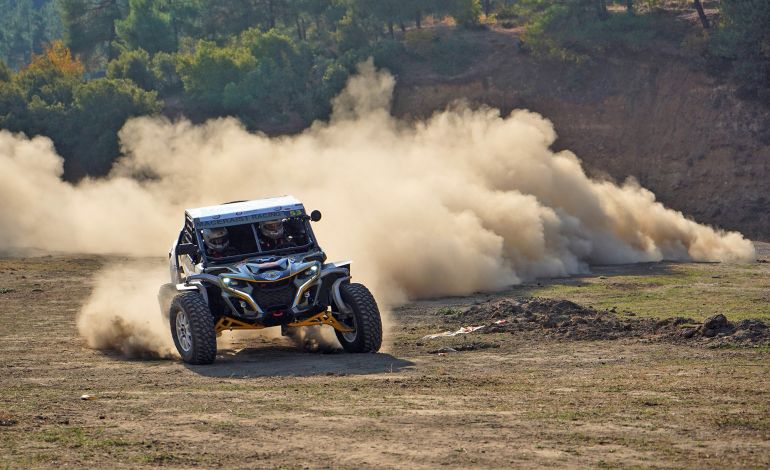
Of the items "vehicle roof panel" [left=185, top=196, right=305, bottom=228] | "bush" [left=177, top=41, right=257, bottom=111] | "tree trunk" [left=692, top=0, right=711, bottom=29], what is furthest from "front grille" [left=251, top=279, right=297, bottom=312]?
"tree trunk" [left=692, top=0, right=711, bottom=29]

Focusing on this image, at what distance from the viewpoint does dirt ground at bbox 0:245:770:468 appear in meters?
12.9

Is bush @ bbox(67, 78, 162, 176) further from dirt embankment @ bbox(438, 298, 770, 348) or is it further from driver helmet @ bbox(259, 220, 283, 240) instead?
driver helmet @ bbox(259, 220, 283, 240)

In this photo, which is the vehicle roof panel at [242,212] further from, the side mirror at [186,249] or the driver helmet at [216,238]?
the side mirror at [186,249]

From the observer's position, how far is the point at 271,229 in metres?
21.8

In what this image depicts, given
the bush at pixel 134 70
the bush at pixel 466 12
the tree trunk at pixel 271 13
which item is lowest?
the bush at pixel 134 70

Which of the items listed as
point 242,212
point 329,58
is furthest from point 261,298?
point 329,58

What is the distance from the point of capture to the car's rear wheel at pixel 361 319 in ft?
66.5

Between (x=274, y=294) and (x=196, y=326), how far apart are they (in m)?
1.23

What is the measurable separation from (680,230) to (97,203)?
2250cm

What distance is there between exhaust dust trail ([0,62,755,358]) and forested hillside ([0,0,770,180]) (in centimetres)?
440

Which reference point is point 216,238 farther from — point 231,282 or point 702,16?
point 702,16

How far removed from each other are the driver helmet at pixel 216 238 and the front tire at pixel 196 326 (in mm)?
1302

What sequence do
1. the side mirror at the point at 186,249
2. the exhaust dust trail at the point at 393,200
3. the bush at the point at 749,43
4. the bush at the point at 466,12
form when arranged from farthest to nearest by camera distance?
the bush at the point at 466,12
the bush at the point at 749,43
the exhaust dust trail at the point at 393,200
the side mirror at the point at 186,249

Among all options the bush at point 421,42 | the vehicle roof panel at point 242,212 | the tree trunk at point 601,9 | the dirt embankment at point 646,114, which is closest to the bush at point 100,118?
the dirt embankment at point 646,114
